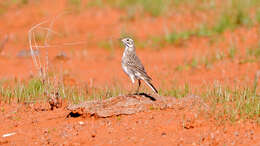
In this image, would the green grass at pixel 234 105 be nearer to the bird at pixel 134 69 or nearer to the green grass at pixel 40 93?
the bird at pixel 134 69

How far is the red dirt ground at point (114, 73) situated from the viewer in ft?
23.5

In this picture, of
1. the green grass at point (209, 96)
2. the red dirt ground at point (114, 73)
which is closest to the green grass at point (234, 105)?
the green grass at point (209, 96)

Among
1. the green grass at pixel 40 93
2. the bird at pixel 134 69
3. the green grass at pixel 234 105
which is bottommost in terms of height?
the green grass at pixel 234 105

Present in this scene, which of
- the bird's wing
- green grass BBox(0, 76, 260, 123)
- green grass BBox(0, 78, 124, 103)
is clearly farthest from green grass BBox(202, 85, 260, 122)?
green grass BBox(0, 78, 124, 103)

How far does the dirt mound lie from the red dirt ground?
0.09 metres

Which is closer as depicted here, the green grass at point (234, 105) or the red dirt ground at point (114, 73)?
the red dirt ground at point (114, 73)

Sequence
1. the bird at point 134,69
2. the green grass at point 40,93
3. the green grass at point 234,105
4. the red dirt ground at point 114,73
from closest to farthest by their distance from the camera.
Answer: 1. the red dirt ground at point 114,73
2. the green grass at point 234,105
3. the bird at point 134,69
4. the green grass at point 40,93

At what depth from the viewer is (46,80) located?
8.51 m

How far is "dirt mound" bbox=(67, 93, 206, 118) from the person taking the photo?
775cm

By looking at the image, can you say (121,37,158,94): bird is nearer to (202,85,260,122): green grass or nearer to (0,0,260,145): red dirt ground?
(0,0,260,145): red dirt ground

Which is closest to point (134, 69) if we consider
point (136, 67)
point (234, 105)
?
point (136, 67)

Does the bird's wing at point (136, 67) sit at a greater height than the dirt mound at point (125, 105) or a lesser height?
greater

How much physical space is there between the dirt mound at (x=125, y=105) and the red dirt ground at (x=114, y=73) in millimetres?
94

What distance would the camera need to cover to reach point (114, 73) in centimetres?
1377
